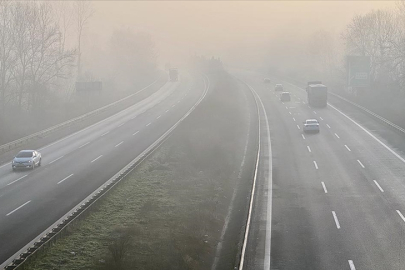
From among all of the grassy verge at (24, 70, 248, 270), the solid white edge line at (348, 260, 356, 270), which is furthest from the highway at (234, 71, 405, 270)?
the grassy verge at (24, 70, 248, 270)

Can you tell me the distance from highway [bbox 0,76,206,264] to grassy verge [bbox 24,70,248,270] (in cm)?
223

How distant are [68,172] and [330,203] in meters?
19.5

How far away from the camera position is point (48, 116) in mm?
71375

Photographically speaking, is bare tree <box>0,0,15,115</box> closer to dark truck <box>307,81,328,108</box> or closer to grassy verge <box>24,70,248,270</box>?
grassy verge <box>24,70,248,270</box>

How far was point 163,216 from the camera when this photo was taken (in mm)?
30750

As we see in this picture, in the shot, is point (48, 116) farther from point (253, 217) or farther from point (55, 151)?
point (253, 217)

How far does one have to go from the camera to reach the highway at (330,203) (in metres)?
23.6

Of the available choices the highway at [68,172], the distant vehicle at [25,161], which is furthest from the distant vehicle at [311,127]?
the distant vehicle at [25,161]

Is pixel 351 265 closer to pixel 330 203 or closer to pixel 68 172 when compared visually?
pixel 330 203

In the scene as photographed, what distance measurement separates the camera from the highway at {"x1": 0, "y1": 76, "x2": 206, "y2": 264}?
29.0 meters

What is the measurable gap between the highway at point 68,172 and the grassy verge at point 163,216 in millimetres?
2226

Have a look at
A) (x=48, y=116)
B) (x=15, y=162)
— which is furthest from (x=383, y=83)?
(x=15, y=162)

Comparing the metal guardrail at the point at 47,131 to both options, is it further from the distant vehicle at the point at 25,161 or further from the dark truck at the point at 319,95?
the dark truck at the point at 319,95

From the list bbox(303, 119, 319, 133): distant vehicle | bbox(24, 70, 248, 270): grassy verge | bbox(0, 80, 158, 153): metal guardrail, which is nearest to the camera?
bbox(24, 70, 248, 270): grassy verge
